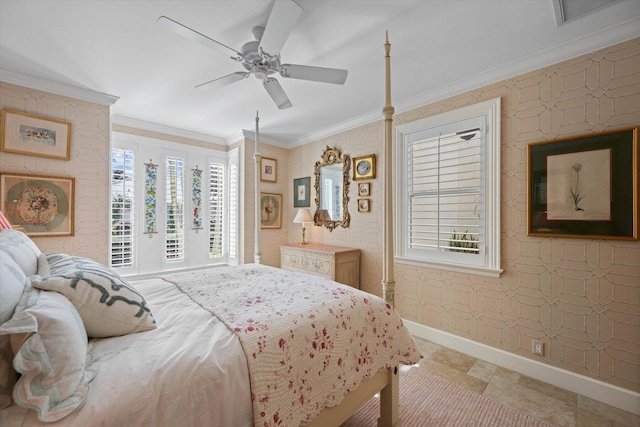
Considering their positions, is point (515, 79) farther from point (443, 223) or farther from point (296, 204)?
point (296, 204)

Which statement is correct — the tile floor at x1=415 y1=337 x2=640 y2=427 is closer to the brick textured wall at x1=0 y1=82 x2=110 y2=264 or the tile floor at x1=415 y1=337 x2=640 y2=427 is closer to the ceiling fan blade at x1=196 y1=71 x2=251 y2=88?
the ceiling fan blade at x1=196 y1=71 x2=251 y2=88

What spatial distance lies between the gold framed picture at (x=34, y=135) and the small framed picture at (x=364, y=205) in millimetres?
3314

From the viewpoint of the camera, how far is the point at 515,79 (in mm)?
2342

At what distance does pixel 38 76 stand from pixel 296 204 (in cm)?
326

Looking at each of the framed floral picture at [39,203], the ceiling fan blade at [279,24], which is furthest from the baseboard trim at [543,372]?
the framed floral picture at [39,203]

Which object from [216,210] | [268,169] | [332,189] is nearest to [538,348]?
[332,189]

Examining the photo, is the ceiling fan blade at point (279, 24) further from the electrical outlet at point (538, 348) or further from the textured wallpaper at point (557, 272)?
the electrical outlet at point (538, 348)

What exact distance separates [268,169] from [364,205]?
184 centimetres

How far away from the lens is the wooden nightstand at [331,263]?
3299 mm

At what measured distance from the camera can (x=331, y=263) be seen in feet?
10.8

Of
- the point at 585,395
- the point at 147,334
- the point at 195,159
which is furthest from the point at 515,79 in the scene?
the point at 195,159

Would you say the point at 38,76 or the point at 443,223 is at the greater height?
the point at 38,76

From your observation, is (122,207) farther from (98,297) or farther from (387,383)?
(387,383)

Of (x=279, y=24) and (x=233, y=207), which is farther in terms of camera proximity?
(x=233, y=207)
